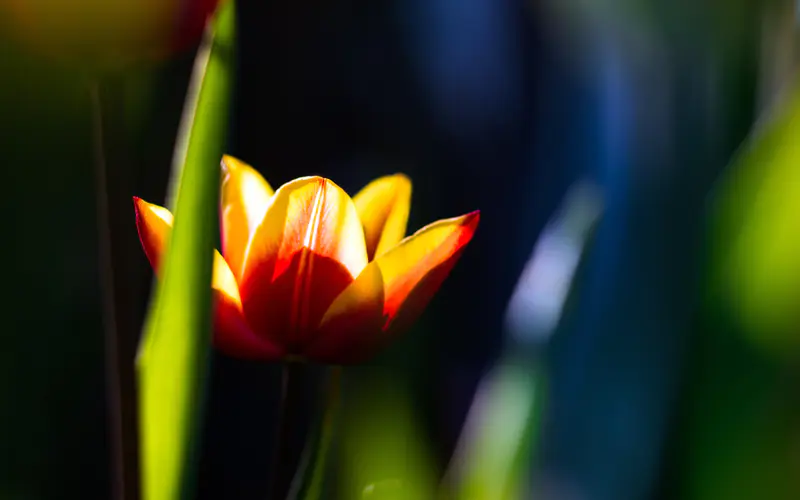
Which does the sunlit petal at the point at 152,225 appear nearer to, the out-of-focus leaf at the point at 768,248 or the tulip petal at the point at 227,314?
the tulip petal at the point at 227,314

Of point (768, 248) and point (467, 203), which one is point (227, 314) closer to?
point (768, 248)

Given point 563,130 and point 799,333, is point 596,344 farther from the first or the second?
point 563,130

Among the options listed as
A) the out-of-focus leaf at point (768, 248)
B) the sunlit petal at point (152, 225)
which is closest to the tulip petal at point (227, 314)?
the sunlit petal at point (152, 225)

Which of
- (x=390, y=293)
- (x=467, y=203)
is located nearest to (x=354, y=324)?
(x=390, y=293)

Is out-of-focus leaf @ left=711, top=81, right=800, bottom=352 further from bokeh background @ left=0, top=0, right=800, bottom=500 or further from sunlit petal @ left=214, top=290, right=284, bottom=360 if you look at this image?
sunlit petal @ left=214, top=290, right=284, bottom=360

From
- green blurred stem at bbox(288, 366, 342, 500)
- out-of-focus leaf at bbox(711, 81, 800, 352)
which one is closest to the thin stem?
green blurred stem at bbox(288, 366, 342, 500)

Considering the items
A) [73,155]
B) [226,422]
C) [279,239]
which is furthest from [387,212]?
[226,422]
